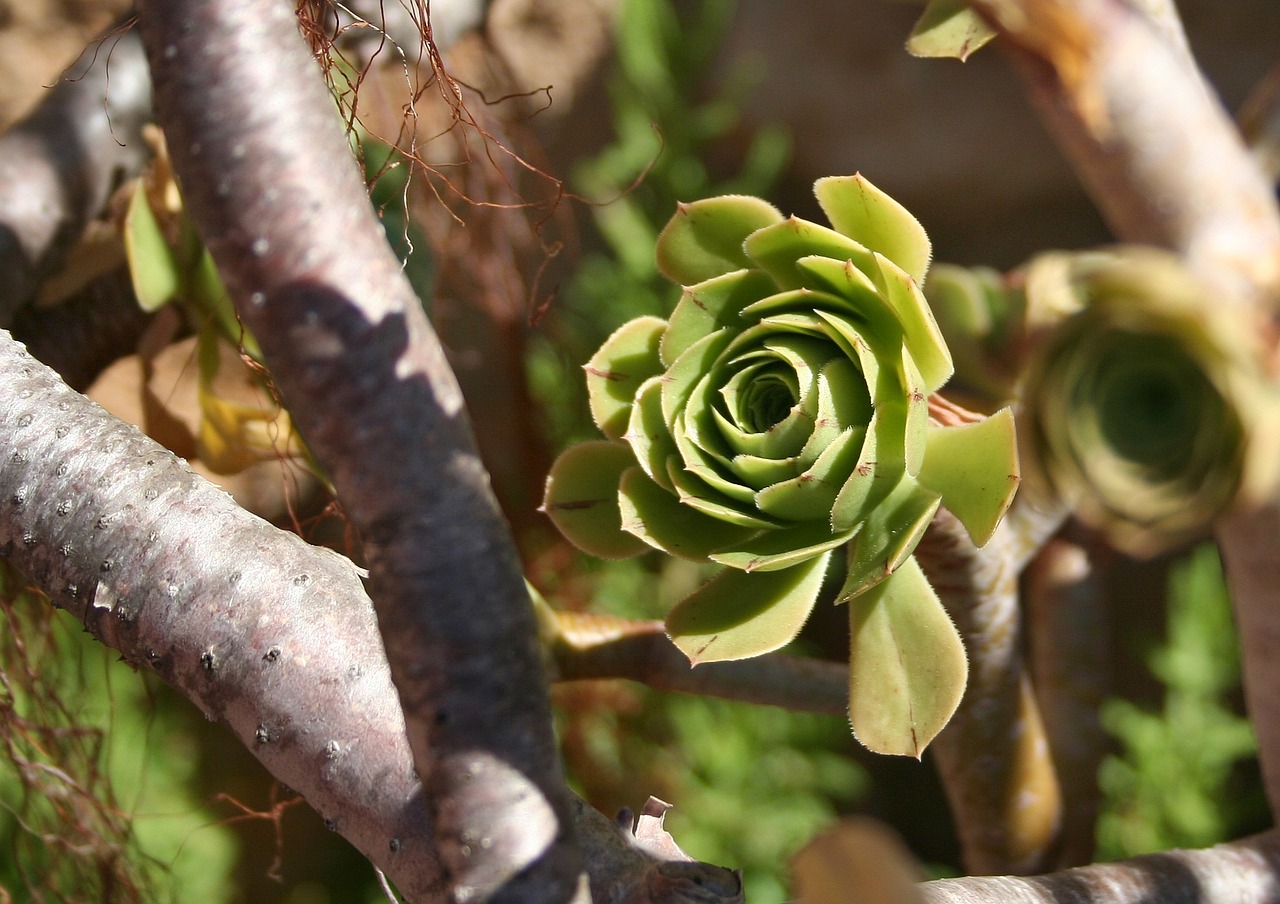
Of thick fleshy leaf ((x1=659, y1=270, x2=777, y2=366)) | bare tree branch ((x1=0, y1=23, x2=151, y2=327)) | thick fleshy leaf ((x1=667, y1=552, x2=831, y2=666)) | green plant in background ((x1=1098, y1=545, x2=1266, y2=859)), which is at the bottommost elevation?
green plant in background ((x1=1098, y1=545, x2=1266, y2=859))

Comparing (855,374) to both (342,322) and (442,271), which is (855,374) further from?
(442,271)

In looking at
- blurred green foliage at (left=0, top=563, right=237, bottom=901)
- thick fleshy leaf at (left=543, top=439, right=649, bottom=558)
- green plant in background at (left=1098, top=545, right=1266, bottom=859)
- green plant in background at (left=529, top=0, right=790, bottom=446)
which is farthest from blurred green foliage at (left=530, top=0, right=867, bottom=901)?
thick fleshy leaf at (left=543, top=439, right=649, bottom=558)

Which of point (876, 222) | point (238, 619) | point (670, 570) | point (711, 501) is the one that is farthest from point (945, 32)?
point (670, 570)

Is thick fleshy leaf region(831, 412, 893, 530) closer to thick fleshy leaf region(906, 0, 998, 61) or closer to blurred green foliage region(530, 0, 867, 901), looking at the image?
thick fleshy leaf region(906, 0, 998, 61)

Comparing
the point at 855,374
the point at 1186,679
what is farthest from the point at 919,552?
the point at 1186,679

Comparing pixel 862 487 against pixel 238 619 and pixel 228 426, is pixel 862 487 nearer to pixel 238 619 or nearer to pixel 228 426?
pixel 238 619

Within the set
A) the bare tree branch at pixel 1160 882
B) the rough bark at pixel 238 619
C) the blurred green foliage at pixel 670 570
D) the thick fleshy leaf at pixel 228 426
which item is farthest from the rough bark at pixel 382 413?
the blurred green foliage at pixel 670 570

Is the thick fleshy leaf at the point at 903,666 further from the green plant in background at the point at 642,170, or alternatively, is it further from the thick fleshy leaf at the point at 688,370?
the green plant in background at the point at 642,170
